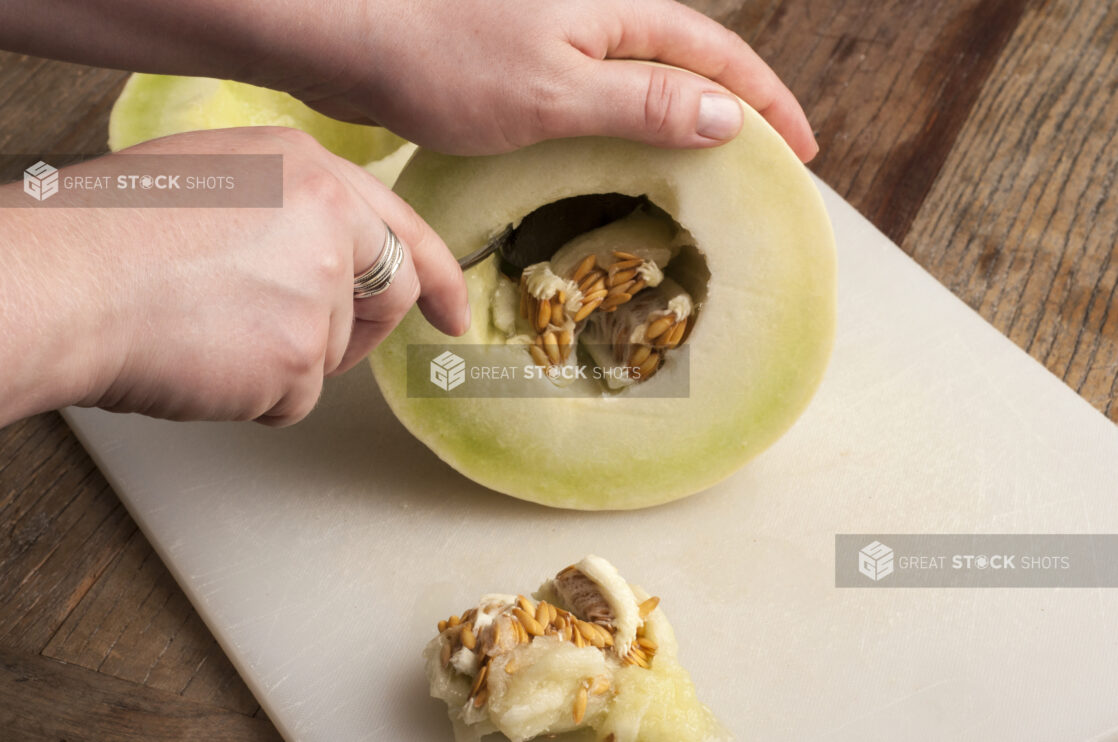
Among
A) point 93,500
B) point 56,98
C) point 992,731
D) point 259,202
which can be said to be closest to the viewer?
point 259,202

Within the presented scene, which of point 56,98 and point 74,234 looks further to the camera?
point 56,98

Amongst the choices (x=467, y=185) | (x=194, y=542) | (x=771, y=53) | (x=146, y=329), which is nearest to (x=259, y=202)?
(x=146, y=329)

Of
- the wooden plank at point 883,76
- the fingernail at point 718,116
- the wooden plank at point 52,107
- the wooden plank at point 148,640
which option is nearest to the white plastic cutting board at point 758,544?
the wooden plank at point 148,640

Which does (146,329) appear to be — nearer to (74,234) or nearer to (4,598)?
(74,234)

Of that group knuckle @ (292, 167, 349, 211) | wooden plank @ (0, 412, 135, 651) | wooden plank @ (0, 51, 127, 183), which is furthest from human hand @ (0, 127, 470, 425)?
wooden plank @ (0, 51, 127, 183)

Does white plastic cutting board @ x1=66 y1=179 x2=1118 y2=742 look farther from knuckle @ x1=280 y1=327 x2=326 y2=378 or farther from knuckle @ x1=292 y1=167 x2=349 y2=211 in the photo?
knuckle @ x1=292 y1=167 x2=349 y2=211

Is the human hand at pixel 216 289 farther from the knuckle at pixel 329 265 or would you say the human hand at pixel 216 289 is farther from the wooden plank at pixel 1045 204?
the wooden plank at pixel 1045 204

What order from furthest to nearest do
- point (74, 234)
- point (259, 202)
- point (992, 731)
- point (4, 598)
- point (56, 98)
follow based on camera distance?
point (56, 98) < point (4, 598) < point (992, 731) < point (259, 202) < point (74, 234)

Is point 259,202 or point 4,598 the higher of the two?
point 259,202
